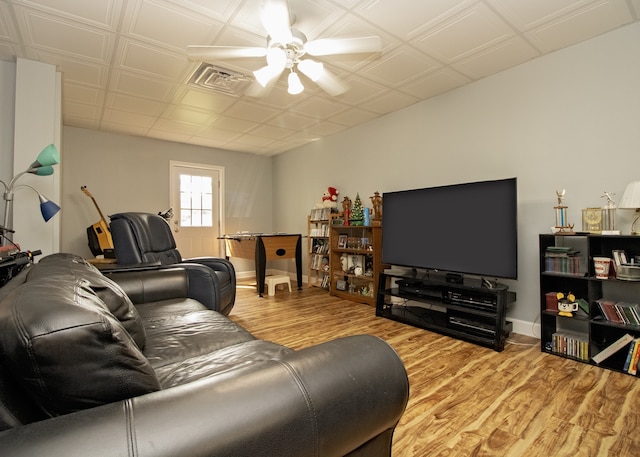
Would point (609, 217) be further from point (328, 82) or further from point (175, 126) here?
point (175, 126)

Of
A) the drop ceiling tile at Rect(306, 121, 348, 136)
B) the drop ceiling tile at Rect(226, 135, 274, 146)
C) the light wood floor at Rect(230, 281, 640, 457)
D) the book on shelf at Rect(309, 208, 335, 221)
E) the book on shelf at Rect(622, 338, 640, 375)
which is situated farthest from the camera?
the drop ceiling tile at Rect(226, 135, 274, 146)

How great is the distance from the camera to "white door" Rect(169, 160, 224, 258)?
536 cm

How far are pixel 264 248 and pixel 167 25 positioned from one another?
2748 mm

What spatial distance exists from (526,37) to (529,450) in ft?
8.97

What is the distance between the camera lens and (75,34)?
7.77 ft

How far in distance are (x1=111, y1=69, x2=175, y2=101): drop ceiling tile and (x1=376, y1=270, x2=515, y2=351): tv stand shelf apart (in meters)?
3.00

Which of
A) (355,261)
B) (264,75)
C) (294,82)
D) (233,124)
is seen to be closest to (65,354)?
(264,75)

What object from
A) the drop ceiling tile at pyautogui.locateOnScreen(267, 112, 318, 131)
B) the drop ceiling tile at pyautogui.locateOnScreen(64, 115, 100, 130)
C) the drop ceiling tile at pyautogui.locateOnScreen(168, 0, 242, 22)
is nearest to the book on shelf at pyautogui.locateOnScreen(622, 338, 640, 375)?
the drop ceiling tile at pyautogui.locateOnScreen(168, 0, 242, 22)

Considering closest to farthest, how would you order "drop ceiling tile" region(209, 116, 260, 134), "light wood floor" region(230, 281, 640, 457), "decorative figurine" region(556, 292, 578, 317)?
"light wood floor" region(230, 281, 640, 457) < "decorative figurine" region(556, 292, 578, 317) < "drop ceiling tile" region(209, 116, 260, 134)

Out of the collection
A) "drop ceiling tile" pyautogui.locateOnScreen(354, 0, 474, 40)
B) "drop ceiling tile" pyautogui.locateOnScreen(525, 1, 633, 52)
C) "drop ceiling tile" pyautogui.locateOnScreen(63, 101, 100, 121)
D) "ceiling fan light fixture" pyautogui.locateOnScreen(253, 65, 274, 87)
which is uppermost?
"drop ceiling tile" pyautogui.locateOnScreen(525, 1, 633, 52)

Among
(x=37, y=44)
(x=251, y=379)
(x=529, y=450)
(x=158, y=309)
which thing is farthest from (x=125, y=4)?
(x=529, y=450)

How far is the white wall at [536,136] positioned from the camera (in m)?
2.36

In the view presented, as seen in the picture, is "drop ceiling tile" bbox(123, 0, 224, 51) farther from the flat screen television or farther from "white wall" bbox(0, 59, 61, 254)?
the flat screen television

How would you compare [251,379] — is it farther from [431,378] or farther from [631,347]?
[631,347]
